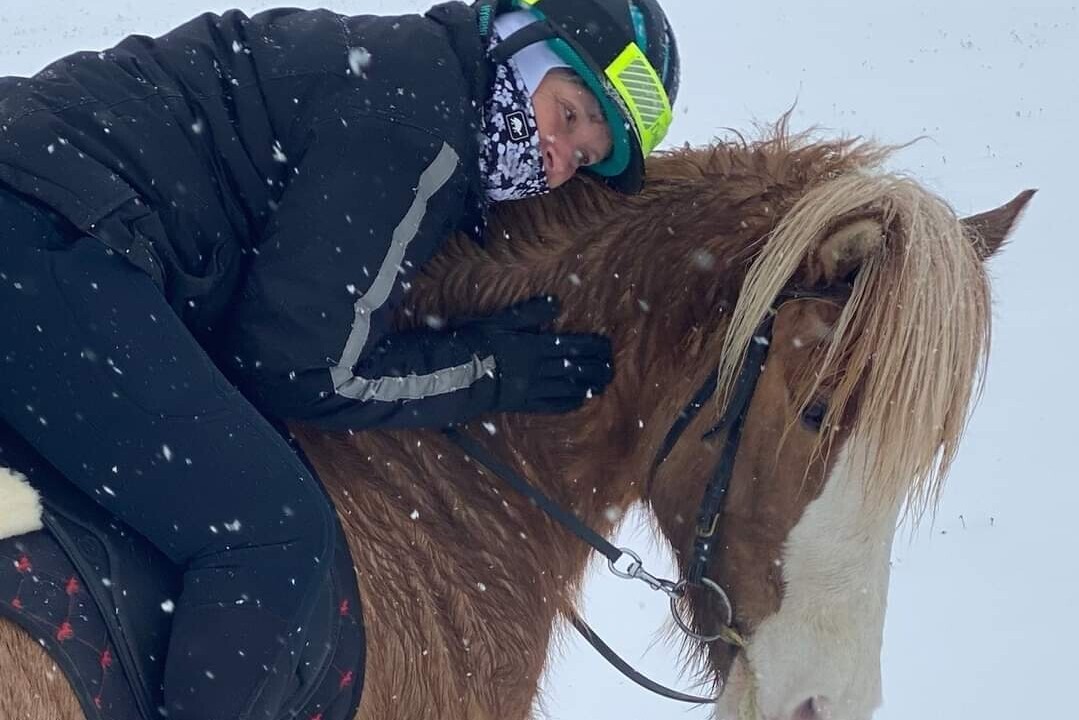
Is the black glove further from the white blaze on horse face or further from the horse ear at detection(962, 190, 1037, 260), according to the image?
the horse ear at detection(962, 190, 1037, 260)

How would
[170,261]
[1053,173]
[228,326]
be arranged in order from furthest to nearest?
[1053,173] → [228,326] → [170,261]

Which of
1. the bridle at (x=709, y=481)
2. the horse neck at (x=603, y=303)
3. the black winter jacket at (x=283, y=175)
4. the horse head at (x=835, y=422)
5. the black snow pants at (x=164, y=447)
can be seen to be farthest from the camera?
the horse neck at (x=603, y=303)

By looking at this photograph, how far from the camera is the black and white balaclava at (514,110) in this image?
2.17 m

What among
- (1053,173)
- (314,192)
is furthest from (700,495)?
(1053,173)

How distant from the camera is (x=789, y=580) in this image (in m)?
2.13

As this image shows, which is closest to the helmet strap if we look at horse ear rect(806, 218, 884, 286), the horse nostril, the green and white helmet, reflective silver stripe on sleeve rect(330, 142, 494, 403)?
the green and white helmet

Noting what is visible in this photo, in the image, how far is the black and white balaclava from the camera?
217cm

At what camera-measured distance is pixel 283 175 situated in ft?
6.79

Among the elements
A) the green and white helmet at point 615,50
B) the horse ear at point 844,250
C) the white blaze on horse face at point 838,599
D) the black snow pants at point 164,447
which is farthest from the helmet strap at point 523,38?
the white blaze on horse face at point 838,599

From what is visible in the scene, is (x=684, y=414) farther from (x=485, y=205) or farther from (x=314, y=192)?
(x=314, y=192)

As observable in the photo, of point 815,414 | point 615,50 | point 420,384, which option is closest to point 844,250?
point 815,414

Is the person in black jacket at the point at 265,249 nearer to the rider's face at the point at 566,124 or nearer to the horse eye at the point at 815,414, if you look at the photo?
the rider's face at the point at 566,124

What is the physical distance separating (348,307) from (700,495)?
82 cm

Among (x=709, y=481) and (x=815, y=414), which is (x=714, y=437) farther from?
(x=815, y=414)
